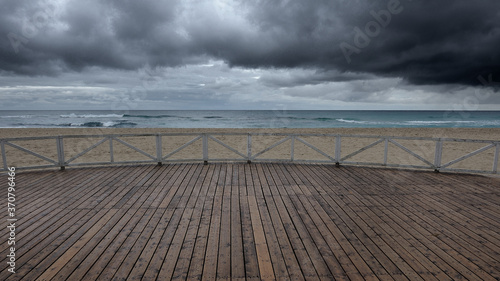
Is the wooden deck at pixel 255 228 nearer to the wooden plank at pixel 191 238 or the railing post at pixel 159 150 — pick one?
the wooden plank at pixel 191 238

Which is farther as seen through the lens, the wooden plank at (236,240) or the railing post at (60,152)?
the railing post at (60,152)

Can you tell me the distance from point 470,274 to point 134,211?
465 cm

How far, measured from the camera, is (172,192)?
5.39 m

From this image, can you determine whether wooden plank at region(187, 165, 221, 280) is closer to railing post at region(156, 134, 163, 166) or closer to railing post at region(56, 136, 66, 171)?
railing post at region(156, 134, 163, 166)

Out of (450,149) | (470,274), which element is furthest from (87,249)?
(450,149)

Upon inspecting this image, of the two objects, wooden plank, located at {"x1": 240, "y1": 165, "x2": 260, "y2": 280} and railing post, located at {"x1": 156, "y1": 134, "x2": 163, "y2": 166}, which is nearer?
wooden plank, located at {"x1": 240, "y1": 165, "x2": 260, "y2": 280}

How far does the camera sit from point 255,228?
375cm

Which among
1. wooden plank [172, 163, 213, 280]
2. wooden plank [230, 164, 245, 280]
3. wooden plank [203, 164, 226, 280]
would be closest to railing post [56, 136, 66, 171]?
wooden plank [172, 163, 213, 280]

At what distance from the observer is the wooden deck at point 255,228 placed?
280 centimetres

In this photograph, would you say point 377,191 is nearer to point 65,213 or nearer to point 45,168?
point 65,213

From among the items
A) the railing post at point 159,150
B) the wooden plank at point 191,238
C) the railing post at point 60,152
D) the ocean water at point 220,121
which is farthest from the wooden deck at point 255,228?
the ocean water at point 220,121

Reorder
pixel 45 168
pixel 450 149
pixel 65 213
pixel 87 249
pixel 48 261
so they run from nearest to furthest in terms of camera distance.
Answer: pixel 48 261
pixel 87 249
pixel 65 213
pixel 45 168
pixel 450 149

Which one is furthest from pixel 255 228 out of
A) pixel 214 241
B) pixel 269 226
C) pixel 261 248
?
pixel 214 241

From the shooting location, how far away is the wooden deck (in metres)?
2.80
